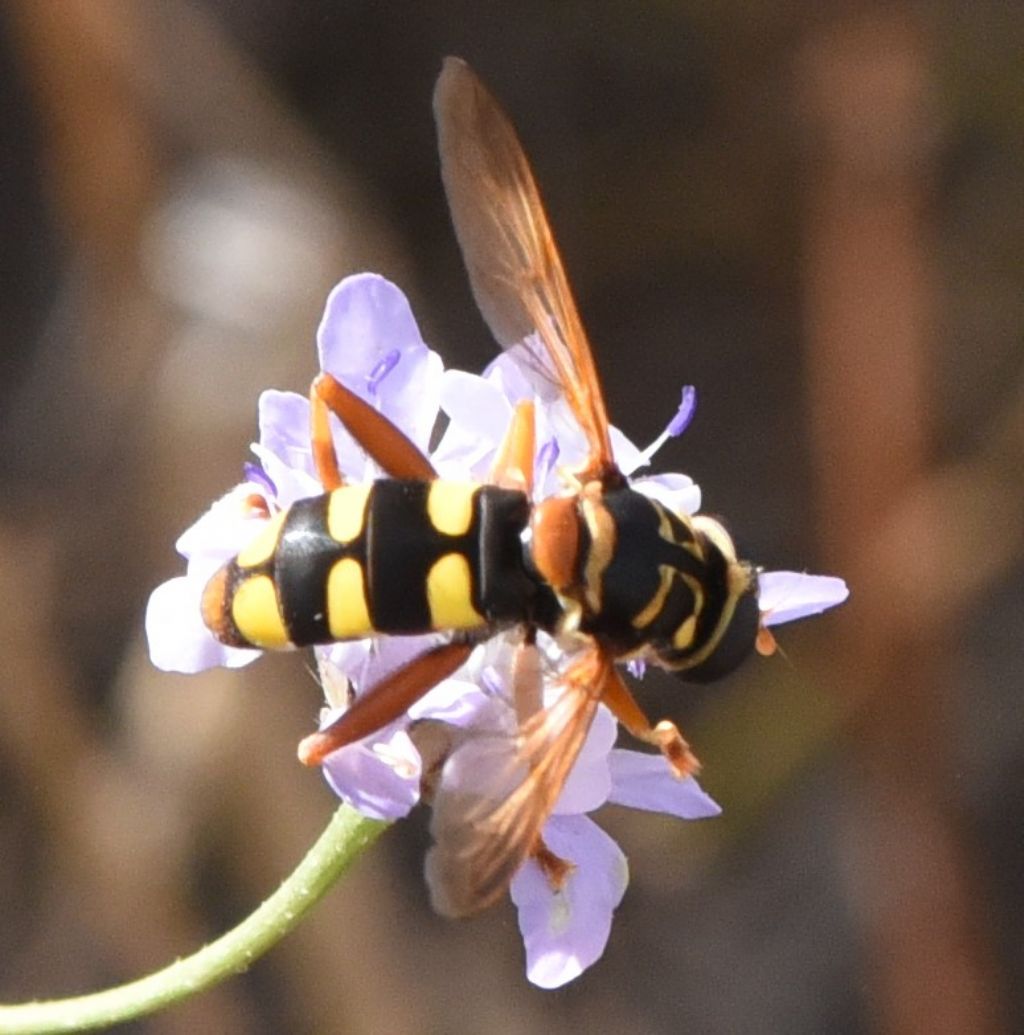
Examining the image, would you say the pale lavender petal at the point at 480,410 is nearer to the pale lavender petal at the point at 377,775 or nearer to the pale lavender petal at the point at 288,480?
the pale lavender petal at the point at 288,480

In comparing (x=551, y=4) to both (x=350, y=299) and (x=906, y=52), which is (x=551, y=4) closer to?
(x=906, y=52)

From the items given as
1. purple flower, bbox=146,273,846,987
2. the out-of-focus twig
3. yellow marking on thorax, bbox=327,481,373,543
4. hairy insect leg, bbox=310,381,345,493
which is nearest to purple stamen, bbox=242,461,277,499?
purple flower, bbox=146,273,846,987

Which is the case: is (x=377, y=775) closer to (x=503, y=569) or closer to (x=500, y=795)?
(x=500, y=795)

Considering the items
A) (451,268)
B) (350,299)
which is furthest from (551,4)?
(350,299)

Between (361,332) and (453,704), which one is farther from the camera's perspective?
(361,332)

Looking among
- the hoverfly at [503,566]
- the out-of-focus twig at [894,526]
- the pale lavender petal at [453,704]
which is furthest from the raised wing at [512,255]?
the out-of-focus twig at [894,526]

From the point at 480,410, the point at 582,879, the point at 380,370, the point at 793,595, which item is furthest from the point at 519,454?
the point at 582,879
